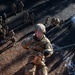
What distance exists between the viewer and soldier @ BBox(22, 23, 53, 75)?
26.4ft

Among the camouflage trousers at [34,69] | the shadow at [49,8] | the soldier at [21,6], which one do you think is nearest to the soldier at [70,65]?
the camouflage trousers at [34,69]

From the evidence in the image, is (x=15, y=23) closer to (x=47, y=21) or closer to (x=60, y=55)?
(x=47, y=21)

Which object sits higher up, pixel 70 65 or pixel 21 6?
pixel 21 6

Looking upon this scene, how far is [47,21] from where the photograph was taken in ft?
40.7

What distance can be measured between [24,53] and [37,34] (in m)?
2.96

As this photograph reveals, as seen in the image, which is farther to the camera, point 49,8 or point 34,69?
point 49,8

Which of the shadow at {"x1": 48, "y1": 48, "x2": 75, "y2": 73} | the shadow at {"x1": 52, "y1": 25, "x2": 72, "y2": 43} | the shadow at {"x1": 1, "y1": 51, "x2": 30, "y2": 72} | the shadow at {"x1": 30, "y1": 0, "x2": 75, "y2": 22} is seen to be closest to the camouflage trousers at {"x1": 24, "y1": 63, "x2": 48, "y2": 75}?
the shadow at {"x1": 48, "y1": 48, "x2": 75, "y2": 73}

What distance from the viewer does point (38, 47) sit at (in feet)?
27.8

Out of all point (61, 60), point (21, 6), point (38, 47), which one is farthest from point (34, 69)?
point (21, 6)

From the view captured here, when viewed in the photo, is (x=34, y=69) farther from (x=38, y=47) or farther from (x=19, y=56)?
(x=19, y=56)

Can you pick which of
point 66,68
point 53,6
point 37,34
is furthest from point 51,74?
point 53,6

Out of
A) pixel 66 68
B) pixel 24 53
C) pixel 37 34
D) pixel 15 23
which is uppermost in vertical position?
pixel 37 34

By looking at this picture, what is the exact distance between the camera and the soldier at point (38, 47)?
8.03 m

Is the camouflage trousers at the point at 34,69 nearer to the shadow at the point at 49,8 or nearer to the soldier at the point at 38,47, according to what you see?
the soldier at the point at 38,47
